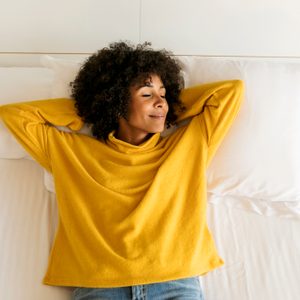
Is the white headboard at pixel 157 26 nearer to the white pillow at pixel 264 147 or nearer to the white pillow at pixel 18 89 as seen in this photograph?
the white pillow at pixel 18 89

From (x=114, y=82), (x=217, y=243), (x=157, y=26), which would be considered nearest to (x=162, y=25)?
(x=157, y=26)

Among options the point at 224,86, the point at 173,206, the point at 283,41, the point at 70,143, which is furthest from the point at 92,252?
the point at 283,41

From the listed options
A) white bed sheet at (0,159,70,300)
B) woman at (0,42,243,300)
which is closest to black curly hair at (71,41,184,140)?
woman at (0,42,243,300)

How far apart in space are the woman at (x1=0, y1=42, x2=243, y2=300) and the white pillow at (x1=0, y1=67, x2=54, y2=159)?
0.10 metres

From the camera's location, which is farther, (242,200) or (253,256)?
(242,200)

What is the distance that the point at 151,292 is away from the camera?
3.09 feet

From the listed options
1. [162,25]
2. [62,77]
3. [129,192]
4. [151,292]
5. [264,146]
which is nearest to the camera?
[151,292]

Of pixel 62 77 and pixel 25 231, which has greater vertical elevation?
pixel 62 77

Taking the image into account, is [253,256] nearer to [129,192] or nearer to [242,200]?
[242,200]

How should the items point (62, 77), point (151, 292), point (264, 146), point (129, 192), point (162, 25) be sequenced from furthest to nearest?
point (162, 25), point (62, 77), point (264, 146), point (129, 192), point (151, 292)

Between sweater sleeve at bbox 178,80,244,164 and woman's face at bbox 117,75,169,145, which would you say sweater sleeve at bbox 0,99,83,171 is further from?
sweater sleeve at bbox 178,80,244,164

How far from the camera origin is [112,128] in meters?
1.23

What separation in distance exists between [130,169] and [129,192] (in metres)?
0.07

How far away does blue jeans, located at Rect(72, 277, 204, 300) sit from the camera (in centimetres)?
94
